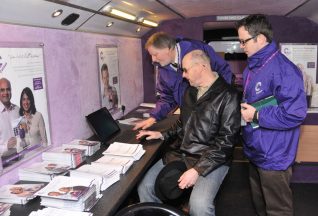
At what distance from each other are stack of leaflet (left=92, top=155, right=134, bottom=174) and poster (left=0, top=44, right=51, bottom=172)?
379mm

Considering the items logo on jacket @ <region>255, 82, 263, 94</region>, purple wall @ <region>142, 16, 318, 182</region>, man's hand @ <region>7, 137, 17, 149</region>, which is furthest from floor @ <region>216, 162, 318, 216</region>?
man's hand @ <region>7, 137, 17, 149</region>

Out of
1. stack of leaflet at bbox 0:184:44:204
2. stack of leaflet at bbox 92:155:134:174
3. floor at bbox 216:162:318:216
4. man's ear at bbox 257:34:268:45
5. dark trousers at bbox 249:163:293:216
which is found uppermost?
man's ear at bbox 257:34:268:45

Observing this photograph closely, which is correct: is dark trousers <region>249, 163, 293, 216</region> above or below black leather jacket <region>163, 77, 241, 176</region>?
below

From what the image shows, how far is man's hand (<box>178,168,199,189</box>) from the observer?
1885 millimetres

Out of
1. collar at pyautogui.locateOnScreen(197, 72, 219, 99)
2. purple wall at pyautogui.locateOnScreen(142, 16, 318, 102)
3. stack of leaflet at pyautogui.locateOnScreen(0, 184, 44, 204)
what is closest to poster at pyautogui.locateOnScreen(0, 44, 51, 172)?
stack of leaflet at pyautogui.locateOnScreen(0, 184, 44, 204)

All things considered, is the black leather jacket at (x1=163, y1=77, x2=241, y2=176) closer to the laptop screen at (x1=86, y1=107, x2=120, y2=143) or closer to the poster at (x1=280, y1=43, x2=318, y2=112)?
the laptop screen at (x1=86, y1=107, x2=120, y2=143)

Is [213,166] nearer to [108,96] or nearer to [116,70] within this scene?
[108,96]

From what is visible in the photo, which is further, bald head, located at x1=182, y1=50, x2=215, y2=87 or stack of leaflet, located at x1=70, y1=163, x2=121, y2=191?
bald head, located at x1=182, y1=50, x2=215, y2=87

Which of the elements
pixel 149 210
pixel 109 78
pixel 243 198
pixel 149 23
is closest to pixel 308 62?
pixel 243 198

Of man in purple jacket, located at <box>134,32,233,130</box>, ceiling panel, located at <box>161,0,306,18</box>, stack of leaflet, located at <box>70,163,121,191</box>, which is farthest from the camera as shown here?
ceiling panel, located at <box>161,0,306,18</box>

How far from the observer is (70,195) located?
139 cm

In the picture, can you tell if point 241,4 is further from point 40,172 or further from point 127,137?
point 40,172

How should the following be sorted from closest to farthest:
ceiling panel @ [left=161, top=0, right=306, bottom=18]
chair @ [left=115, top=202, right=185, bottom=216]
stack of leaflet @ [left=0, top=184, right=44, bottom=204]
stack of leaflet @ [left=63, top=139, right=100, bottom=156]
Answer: chair @ [left=115, top=202, right=185, bottom=216], stack of leaflet @ [left=0, top=184, right=44, bottom=204], stack of leaflet @ [left=63, top=139, right=100, bottom=156], ceiling panel @ [left=161, top=0, right=306, bottom=18]

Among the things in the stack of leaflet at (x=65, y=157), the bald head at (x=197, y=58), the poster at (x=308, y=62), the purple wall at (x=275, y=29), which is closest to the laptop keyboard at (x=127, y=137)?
the stack of leaflet at (x=65, y=157)
